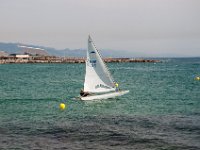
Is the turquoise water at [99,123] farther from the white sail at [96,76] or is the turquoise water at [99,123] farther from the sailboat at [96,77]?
the white sail at [96,76]

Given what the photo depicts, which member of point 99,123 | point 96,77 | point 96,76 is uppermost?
point 96,76

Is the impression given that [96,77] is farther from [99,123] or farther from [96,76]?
[99,123]

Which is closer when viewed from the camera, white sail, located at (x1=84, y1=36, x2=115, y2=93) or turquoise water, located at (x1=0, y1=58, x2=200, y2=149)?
turquoise water, located at (x1=0, y1=58, x2=200, y2=149)

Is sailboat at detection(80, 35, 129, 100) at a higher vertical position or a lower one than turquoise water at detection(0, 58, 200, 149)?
higher

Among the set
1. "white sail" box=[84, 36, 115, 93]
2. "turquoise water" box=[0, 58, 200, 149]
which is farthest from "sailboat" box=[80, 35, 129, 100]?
"turquoise water" box=[0, 58, 200, 149]

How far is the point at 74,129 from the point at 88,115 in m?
7.43

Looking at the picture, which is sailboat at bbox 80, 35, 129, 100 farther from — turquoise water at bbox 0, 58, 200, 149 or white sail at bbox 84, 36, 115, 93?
turquoise water at bbox 0, 58, 200, 149

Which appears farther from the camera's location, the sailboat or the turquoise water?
the sailboat

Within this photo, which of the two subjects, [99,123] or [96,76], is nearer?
[99,123]

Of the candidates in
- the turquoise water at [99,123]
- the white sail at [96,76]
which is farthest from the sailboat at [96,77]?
the turquoise water at [99,123]

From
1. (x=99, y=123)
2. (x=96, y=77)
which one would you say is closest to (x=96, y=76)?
(x=96, y=77)

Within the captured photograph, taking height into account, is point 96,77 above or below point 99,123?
above

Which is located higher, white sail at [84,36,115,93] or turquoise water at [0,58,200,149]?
white sail at [84,36,115,93]

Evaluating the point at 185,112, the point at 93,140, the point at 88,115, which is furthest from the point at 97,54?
the point at 93,140
